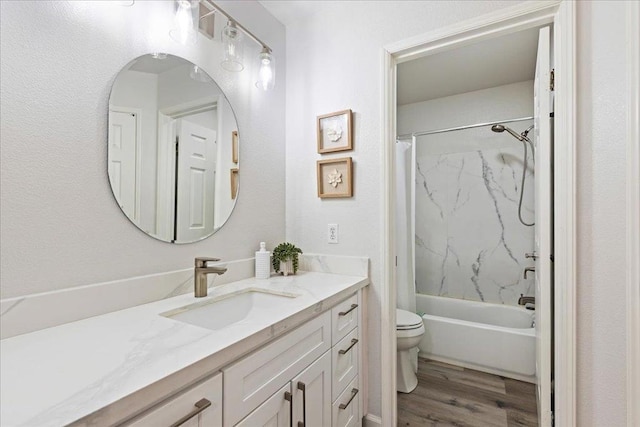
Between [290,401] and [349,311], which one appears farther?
[349,311]

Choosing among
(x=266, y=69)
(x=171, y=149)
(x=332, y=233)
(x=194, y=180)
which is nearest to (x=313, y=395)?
(x=332, y=233)

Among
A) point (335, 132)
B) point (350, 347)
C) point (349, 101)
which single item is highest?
point (349, 101)

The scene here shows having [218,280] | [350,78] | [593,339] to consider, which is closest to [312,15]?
[350,78]

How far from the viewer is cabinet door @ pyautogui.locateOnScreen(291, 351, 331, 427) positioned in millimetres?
1048

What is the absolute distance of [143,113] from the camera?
47.3 inches

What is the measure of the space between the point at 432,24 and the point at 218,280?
1652 millimetres

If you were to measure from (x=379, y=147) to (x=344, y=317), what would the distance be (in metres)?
0.89

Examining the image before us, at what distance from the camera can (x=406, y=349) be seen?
2.10m

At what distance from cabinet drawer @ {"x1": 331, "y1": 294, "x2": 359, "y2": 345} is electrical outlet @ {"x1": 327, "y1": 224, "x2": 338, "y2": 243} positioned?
363 mm

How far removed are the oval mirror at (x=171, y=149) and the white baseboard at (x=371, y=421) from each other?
1282mm

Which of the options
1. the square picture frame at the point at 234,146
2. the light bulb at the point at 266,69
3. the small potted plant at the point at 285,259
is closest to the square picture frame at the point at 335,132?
the light bulb at the point at 266,69

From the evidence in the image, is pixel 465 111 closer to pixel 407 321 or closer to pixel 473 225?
pixel 473 225

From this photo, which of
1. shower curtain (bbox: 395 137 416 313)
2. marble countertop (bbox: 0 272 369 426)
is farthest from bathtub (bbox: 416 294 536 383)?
marble countertop (bbox: 0 272 369 426)

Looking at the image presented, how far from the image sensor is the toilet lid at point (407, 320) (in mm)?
2104
